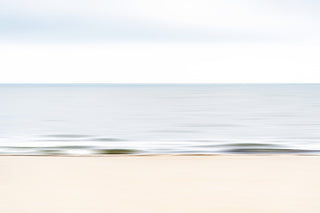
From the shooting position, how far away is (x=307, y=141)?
6.62m
